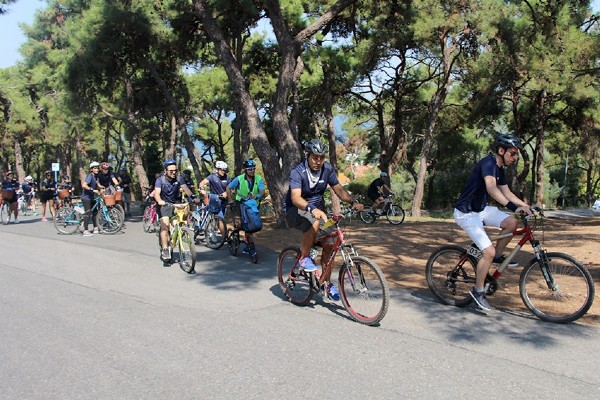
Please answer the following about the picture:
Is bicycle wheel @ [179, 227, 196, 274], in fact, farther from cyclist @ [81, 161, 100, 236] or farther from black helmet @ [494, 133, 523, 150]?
cyclist @ [81, 161, 100, 236]

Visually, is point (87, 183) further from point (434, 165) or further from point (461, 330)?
point (434, 165)

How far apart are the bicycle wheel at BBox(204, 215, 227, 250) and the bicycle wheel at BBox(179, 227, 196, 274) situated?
2116 millimetres

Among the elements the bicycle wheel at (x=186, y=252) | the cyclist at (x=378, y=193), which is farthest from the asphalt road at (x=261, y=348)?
the cyclist at (x=378, y=193)

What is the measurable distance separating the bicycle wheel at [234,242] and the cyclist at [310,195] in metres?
3.93

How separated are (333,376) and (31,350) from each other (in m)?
2.77

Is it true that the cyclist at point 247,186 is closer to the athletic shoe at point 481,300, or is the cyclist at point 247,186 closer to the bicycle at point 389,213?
the athletic shoe at point 481,300

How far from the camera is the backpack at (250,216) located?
8734 mm

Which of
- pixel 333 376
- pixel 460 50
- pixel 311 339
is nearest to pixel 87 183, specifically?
pixel 311 339

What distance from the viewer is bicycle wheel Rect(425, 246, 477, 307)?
18.5 feet

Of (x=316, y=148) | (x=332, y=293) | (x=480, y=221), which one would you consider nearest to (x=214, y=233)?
(x=332, y=293)

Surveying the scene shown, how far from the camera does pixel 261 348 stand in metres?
4.50

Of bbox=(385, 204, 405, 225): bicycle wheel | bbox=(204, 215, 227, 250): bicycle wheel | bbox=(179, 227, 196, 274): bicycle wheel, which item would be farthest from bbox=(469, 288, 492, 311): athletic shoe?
bbox=(385, 204, 405, 225): bicycle wheel

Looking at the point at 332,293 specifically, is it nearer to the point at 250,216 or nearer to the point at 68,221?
the point at 250,216

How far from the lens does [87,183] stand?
12.5 meters
